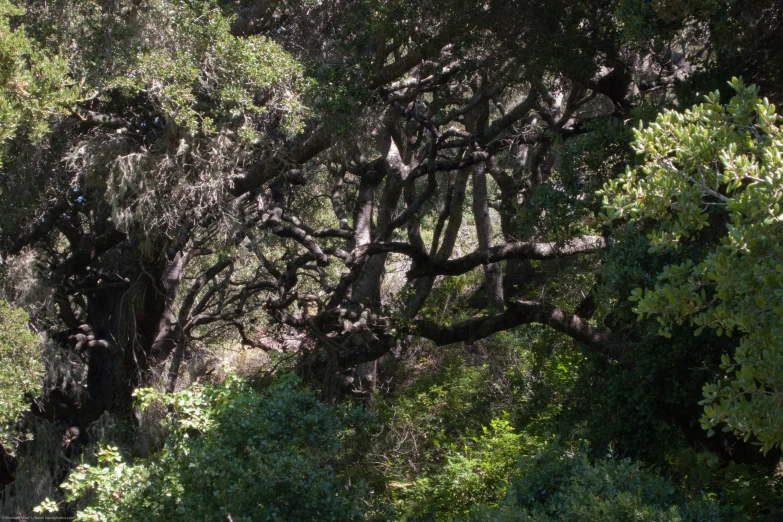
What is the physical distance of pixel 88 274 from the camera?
1088 centimetres

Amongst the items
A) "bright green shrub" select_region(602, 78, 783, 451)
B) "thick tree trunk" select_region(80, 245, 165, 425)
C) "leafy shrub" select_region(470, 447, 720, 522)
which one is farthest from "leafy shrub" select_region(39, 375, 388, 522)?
"thick tree trunk" select_region(80, 245, 165, 425)

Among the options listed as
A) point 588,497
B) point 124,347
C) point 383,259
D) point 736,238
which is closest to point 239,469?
point 588,497

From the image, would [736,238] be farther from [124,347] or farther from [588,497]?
[124,347]

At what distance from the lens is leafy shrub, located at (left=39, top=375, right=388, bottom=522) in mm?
4797

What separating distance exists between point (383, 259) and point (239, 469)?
240 inches

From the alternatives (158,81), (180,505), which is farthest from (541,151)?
(180,505)

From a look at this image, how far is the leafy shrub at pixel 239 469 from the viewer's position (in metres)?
4.80

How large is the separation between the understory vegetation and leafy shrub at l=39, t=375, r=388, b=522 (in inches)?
0.9

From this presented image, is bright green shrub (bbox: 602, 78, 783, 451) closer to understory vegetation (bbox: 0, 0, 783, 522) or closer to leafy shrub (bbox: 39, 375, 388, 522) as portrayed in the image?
understory vegetation (bbox: 0, 0, 783, 522)

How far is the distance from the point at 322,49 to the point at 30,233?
4521 mm

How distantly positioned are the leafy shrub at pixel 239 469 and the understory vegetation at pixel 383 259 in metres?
0.02

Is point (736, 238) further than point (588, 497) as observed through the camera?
No

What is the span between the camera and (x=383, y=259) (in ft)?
34.9

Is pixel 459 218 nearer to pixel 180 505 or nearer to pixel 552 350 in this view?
pixel 552 350
